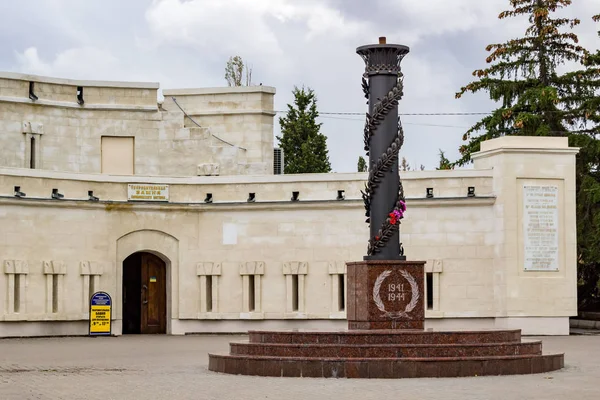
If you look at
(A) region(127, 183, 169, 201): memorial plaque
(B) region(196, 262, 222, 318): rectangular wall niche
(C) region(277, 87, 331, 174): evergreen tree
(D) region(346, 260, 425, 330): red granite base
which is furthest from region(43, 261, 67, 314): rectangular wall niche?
(C) region(277, 87, 331, 174): evergreen tree

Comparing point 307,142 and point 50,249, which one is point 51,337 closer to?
point 50,249

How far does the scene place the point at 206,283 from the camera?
116 ft

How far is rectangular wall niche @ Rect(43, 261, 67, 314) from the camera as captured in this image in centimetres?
A: 3312

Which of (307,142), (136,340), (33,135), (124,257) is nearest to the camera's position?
(136,340)

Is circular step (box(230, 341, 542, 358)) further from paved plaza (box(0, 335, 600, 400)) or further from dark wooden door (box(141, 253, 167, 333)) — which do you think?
dark wooden door (box(141, 253, 167, 333))

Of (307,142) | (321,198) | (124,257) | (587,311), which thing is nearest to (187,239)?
(124,257)

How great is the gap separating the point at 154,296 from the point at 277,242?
13.3 feet

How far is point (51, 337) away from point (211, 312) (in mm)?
4693

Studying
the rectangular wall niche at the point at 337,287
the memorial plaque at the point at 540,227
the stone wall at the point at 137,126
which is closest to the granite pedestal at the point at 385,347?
the rectangular wall niche at the point at 337,287

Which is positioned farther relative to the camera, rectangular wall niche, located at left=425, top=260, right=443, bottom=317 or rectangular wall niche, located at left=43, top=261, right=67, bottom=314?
rectangular wall niche, located at left=425, top=260, right=443, bottom=317

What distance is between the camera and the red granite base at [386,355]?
65.7 ft

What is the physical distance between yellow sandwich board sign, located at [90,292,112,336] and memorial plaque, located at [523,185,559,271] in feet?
37.7

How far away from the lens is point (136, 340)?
105 feet

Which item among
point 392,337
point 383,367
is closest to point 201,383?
point 383,367
